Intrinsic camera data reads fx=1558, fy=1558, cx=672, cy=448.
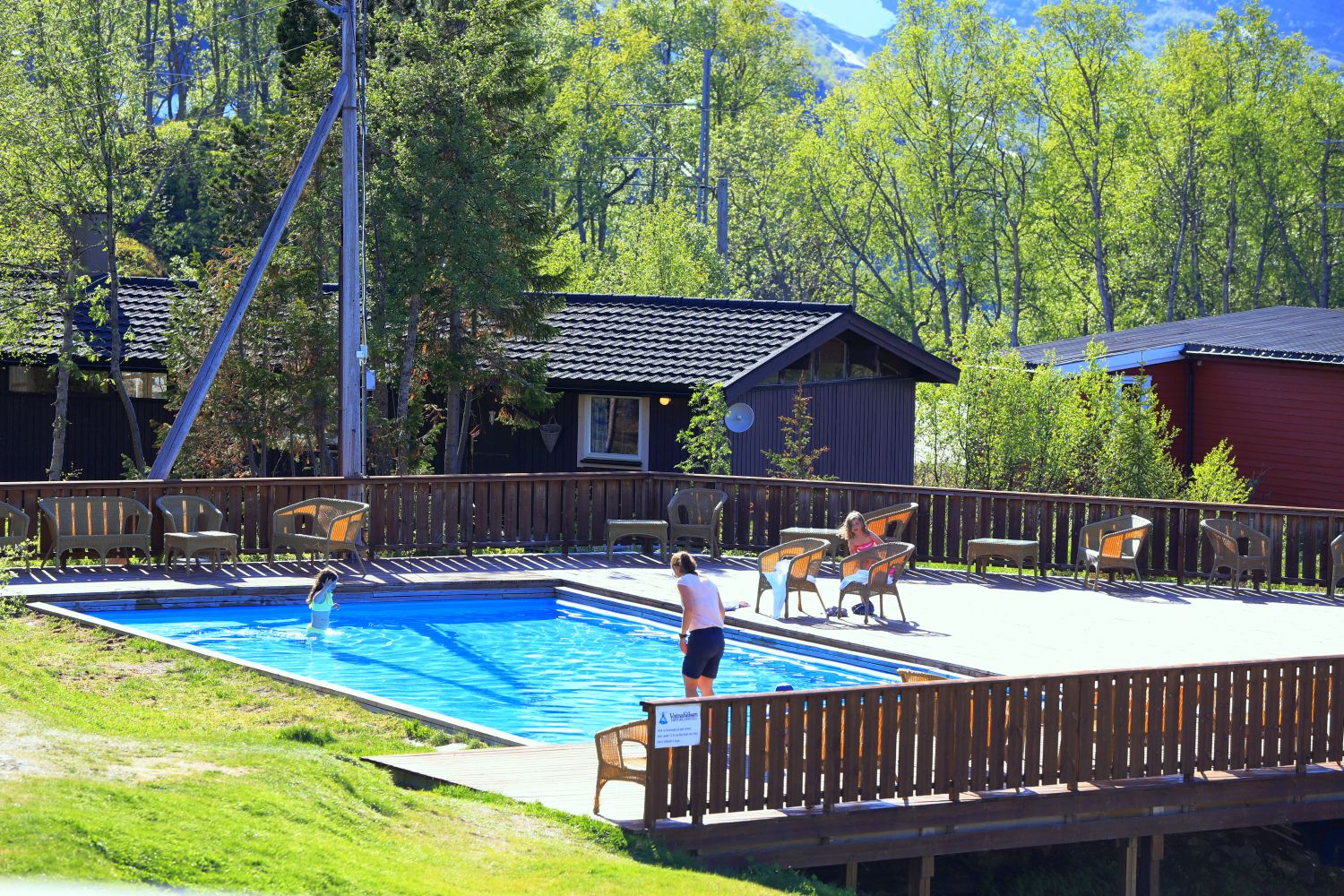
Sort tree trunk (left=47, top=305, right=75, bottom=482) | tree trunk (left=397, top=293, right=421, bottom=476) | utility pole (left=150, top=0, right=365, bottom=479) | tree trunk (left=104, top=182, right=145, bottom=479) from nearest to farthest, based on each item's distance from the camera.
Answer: utility pole (left=150, top=0, right=365, bottom=479) < tree trunk (left=397, top=293, right=421, bottom=476) < tree trunk (left=47, top=305, right=75, bottom=482) < tree trunk (left=104, top=182, right=145, bottom=479)

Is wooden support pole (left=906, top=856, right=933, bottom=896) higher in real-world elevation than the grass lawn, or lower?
lower

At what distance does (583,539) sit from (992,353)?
9.44m

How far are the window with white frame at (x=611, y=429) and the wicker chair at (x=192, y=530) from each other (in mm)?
8416

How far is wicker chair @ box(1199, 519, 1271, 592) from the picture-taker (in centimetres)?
2034

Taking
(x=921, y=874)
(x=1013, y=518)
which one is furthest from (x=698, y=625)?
(x=1013, y=518)

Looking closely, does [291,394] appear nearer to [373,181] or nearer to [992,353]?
[373,181]

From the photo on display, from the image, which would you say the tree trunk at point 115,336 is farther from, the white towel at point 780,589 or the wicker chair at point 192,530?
the white towel at point 780,589

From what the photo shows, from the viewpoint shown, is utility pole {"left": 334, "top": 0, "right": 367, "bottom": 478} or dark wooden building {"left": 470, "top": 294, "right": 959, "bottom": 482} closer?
utility pole {"left": 334, "top": 0, "right": 367, "bottom": 478}

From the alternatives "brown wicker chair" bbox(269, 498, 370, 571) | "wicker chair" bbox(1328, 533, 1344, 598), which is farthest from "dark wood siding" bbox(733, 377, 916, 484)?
"wicker chair" bbox(1328, 533, 1344, 598)

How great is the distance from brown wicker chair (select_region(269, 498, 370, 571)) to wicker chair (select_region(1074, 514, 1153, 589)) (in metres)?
9.51

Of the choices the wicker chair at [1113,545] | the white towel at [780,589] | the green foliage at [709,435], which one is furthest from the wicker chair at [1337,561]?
the green foliage at [709,435]

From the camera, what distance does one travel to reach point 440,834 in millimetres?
9633

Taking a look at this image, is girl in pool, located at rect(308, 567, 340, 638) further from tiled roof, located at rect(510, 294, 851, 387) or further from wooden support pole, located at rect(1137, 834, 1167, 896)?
tiled roof, located at rect(510, 294, 851, 387)

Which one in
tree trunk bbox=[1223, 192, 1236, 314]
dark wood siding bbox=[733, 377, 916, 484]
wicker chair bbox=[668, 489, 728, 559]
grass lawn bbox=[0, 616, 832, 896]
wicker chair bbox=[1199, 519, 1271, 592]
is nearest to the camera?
grass lawn bbox=[0, 616, 832, 896]
